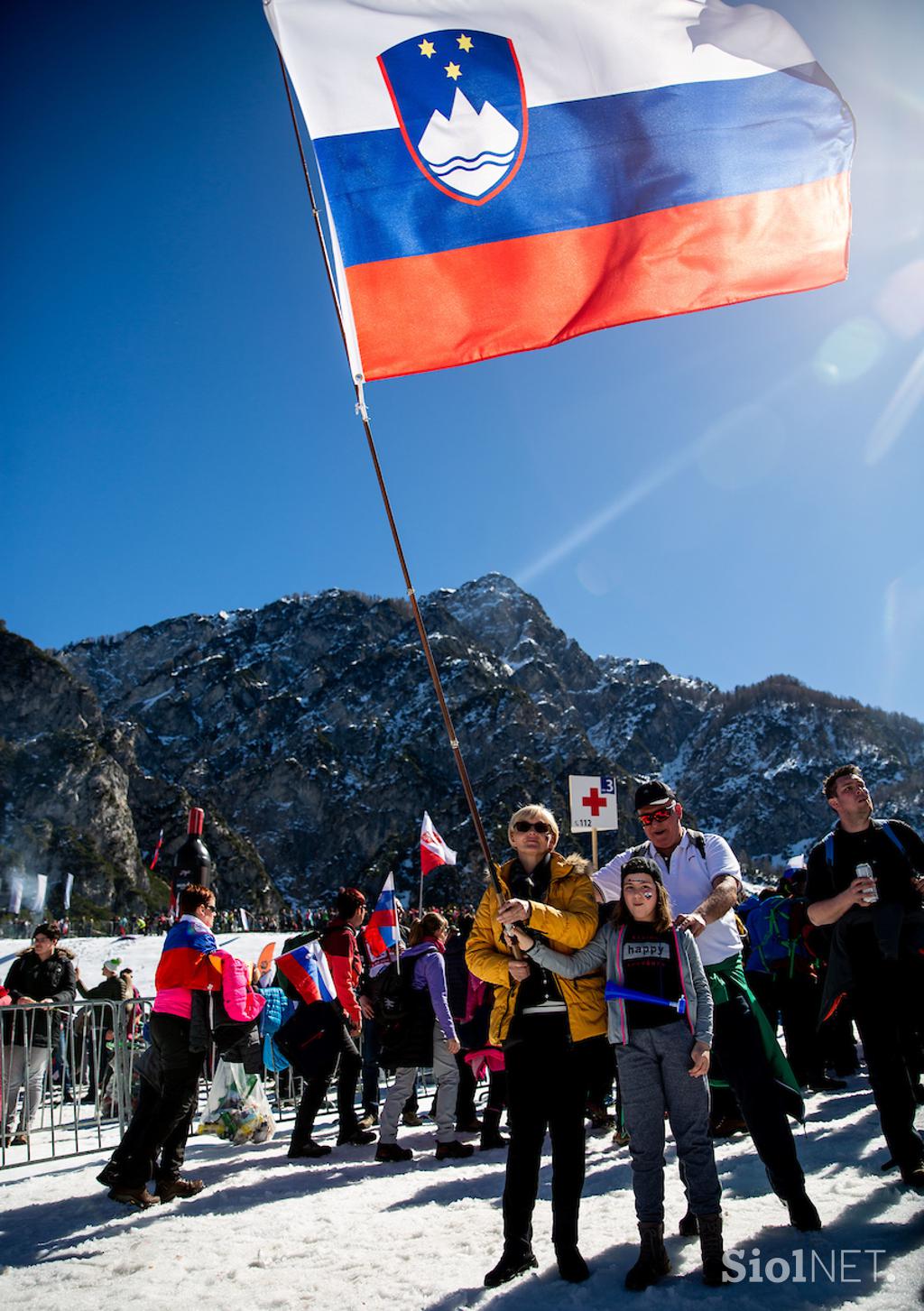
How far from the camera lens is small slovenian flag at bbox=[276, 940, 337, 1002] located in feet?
21.2

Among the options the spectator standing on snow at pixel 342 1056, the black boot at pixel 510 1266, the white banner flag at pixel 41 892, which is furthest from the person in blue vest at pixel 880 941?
the white banner flag at pixel 41 892

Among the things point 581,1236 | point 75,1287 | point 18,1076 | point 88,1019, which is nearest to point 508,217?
point 581,1236

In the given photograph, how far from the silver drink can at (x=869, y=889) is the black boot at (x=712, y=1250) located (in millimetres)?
1559

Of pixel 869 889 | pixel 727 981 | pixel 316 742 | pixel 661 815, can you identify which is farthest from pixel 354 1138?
pixel 316 742

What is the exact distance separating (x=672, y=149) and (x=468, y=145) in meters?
1.24

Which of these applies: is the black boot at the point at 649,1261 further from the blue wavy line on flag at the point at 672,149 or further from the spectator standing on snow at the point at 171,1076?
the blue wavy line on flag at the point at 672,149

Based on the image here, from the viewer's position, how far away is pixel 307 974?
650cm

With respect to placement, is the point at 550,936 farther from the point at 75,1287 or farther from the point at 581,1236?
the point at 75,1287

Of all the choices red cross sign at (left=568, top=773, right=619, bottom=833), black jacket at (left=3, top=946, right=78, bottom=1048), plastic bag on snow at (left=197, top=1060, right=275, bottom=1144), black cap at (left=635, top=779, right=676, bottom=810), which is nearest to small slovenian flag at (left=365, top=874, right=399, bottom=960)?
red cross sign at (left=568, top=773, right=619, bottom=833)

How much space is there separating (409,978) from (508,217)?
5502 mm

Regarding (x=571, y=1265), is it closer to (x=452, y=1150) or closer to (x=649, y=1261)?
(x=649, y=1261)

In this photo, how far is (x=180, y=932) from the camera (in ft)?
17.6

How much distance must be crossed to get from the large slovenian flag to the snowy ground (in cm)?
434

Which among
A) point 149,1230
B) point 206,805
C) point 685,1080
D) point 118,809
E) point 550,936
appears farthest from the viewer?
point 206,805
